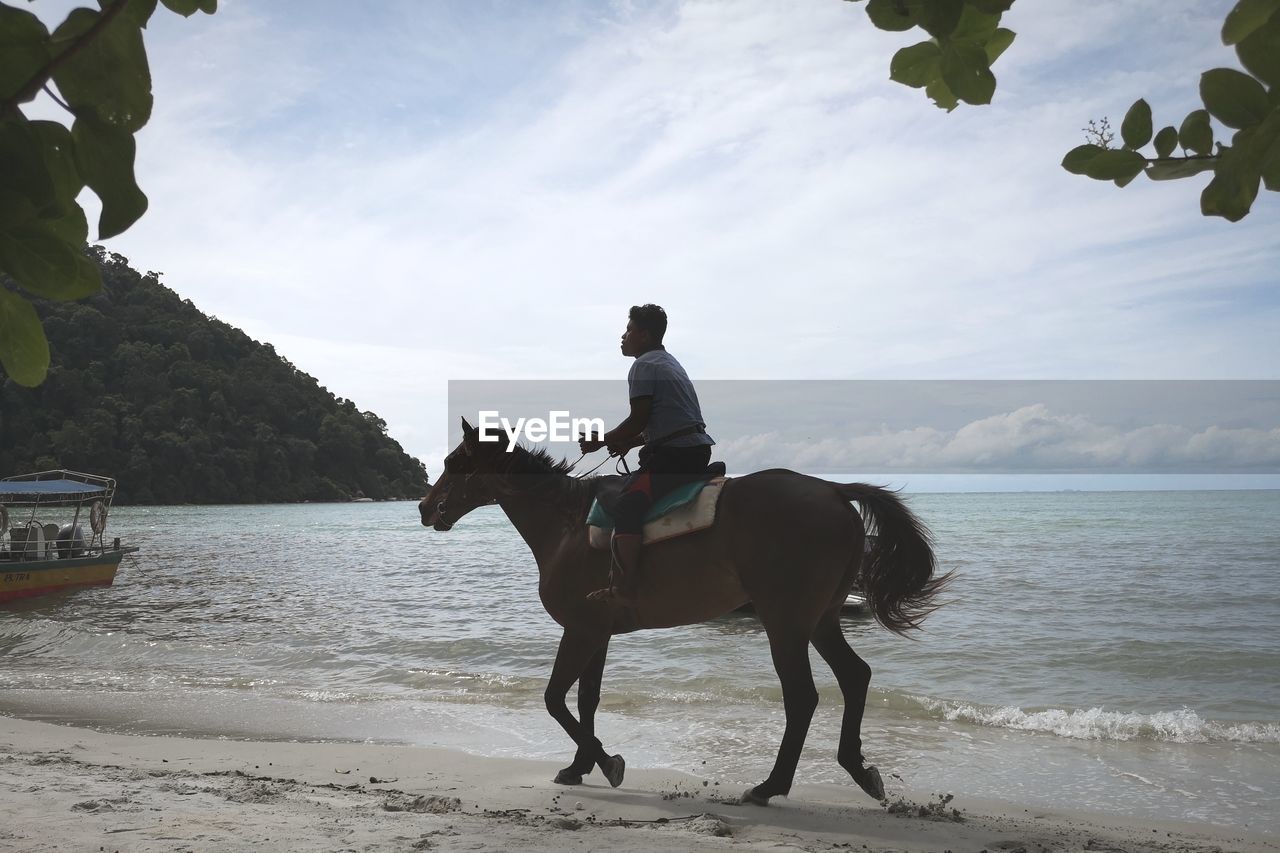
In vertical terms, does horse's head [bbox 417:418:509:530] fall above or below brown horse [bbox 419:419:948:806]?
above

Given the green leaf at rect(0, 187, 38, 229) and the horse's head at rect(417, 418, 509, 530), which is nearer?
the green leaf at rect(0, 187, 38, 229)

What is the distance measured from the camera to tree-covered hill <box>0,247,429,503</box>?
56031mm

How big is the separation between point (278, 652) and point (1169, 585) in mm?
18526

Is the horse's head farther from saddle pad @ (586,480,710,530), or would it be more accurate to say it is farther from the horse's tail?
the horse's tail

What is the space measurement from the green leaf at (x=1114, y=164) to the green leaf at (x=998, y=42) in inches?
12.6

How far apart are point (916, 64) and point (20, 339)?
1400 millimetres

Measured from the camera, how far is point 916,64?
1.52 metres

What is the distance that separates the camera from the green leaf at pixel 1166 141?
1.34m

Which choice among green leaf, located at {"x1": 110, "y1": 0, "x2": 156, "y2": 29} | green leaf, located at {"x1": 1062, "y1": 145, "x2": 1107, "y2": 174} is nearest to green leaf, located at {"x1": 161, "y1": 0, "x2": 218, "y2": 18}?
green leaf, located at {"x1": 110, "y1": 0, "x2": 156, "y2": 29}

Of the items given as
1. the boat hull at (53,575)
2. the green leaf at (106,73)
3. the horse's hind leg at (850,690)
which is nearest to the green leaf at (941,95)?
the green leaf at (106,73)

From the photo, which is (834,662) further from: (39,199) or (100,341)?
(100,341)

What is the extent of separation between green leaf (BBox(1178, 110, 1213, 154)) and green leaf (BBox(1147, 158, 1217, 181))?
0.02 m

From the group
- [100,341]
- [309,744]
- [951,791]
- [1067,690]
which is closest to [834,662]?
[951,791]

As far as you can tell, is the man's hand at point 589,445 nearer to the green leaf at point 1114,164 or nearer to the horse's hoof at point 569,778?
the horse's hoof at point 569,778
